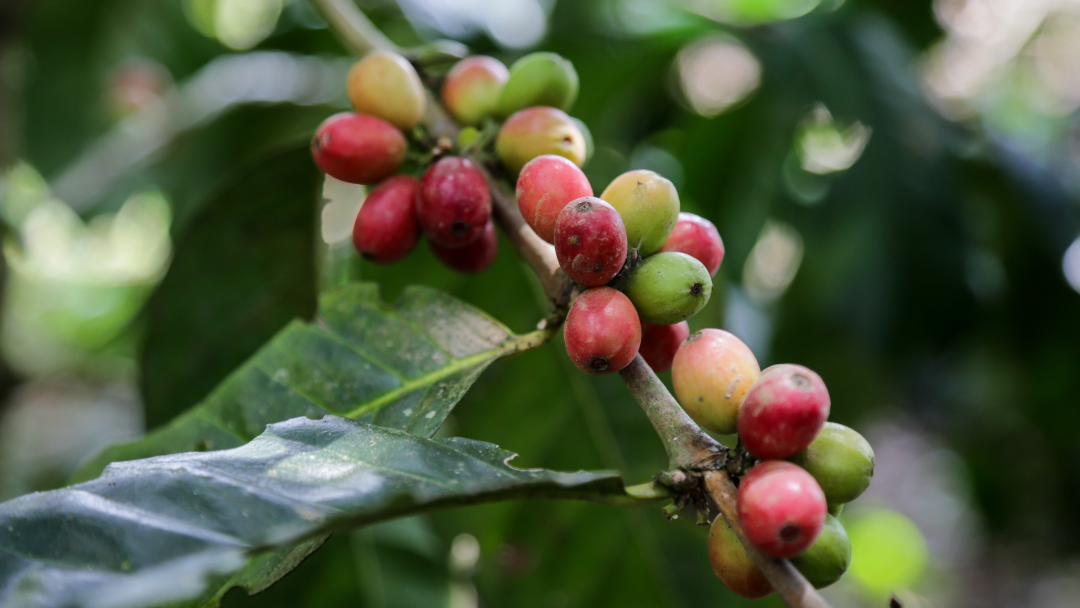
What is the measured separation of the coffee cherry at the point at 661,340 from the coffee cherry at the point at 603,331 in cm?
13

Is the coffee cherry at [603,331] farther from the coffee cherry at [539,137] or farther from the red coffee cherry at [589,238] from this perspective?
the coffee cherry at [539,137]

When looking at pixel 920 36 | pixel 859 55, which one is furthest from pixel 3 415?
pixel 920 36

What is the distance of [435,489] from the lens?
0.67 m

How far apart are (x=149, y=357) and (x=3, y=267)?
43.4 inches

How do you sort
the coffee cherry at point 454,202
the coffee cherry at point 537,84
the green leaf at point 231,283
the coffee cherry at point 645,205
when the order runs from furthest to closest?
the green leaf at point 231,283 → the coffee cherry at point 537,84 → the coffee cherry at point 454,202 → the coffee cherry at point 645,205

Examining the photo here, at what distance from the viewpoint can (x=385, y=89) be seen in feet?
3.47

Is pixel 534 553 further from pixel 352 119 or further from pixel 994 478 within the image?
pixel 994 478

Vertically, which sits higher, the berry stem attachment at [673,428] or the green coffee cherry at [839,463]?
the green coffee cherry at [839,463]

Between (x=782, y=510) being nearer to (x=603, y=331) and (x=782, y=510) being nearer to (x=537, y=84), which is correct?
(x=603, y=331)

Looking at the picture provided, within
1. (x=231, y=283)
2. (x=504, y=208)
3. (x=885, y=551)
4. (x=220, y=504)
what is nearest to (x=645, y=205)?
(x=504, y=208)

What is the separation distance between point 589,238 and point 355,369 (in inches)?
18.6

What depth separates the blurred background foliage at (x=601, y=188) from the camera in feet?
4.83

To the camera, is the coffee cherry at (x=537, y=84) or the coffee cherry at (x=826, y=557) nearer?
the coffee cherry at (x=826, y=557)

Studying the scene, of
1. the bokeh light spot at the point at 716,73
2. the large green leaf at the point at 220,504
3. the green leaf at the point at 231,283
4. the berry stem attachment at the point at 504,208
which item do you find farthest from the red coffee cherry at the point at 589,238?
the bokeh light spot at the point at 716,73
